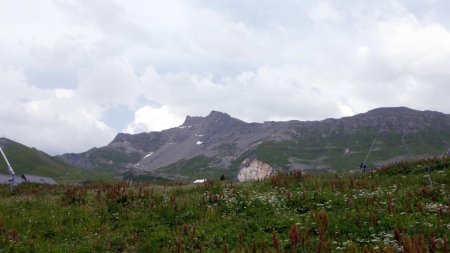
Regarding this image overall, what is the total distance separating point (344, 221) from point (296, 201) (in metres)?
3.62

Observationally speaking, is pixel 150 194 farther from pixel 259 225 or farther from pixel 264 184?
pixel 259 225

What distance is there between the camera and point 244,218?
16.4 m

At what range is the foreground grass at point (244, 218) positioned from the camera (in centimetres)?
1309

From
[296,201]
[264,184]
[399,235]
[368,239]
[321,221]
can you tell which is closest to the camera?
[399,235]

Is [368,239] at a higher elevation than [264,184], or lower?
lower

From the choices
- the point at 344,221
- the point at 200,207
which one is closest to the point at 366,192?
the point at 344,221

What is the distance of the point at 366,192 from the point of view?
60.0ft

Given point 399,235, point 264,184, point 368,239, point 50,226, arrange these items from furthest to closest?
1. point 264,184
2. point 50,226
3. point 368,239
4. point 399,235

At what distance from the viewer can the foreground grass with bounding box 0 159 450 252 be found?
43.0 ft

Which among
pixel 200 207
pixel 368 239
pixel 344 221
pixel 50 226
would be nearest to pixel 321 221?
pixel 344 221

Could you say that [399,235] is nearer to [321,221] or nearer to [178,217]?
[321,221]

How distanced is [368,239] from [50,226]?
1164cm

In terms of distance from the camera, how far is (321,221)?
1445 cm

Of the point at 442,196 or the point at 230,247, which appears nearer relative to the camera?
the point at 230,247
